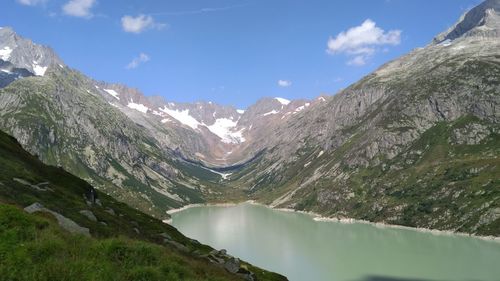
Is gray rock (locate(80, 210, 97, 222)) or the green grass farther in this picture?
gray rock (locate(80, 210, 97, 222))

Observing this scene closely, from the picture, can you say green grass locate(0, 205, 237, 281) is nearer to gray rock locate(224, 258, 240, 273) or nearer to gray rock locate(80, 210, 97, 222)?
gray rock locate(224, 258, 240, 273)

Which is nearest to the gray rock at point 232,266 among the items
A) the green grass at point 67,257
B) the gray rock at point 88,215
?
the gray rock at point 88,215

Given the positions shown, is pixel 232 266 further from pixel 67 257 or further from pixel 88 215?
pixel 67 257

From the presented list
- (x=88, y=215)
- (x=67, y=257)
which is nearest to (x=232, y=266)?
(x=88, y=215)

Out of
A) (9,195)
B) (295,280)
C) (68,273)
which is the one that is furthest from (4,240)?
(295,280)

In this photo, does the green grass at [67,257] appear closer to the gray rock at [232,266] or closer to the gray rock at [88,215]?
the gray rock at [232,266]

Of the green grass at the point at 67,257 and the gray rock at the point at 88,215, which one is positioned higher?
the gray rock at the point at 88,215

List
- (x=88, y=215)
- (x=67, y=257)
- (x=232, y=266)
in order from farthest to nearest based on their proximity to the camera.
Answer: (x=88, y=215), (x=232, y=266), (x=67, y=257)

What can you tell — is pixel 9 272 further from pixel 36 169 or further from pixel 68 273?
pixel 36 169

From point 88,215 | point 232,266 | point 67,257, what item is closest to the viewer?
point 67,257

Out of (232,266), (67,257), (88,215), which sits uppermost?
(88,215)

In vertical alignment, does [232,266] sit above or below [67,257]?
below

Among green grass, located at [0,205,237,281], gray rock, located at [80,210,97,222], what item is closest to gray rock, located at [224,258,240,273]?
gray rock, located at [80,210,97,222]

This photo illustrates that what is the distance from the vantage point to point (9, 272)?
17578 mm
